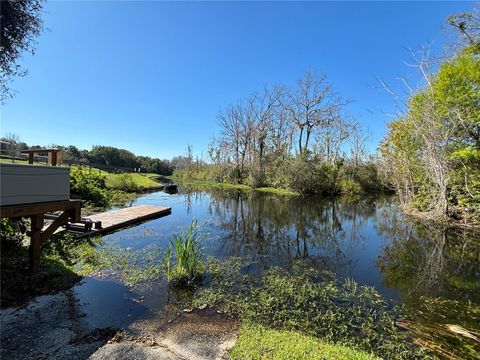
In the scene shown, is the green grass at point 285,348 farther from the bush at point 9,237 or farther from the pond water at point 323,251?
the bush at point 9,237

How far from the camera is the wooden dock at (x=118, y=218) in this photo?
6.91m

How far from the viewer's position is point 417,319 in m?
3.47

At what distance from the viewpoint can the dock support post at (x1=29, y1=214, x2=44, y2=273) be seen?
3902 millimetres

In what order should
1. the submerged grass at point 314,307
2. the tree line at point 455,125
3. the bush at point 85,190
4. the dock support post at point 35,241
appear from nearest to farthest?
1. the submerged grass at point 314,307
2. the dock support post at point 35,241
3. the tree line at point 455,125
4. the bush at point 85,190

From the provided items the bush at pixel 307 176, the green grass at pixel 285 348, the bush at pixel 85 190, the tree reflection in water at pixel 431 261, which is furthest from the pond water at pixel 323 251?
the bush at pixel 307 176

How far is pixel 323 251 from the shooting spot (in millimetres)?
6715

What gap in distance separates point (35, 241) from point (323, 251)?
255 inches

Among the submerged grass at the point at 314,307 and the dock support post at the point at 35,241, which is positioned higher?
the dock support post at the point at 35,241

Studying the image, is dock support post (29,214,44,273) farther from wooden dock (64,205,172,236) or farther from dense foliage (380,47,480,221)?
dense foliage (380,47,480,221)

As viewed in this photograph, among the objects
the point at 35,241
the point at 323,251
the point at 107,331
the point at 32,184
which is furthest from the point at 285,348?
the point at 323,251

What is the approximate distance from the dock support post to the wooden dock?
2722 mm

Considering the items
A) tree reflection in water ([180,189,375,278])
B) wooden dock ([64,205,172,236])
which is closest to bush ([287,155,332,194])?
tree reflection in water ([180,189,375,278])

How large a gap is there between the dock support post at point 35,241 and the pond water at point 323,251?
2.76ft

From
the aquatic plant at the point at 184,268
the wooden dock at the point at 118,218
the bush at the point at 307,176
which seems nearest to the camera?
the aquatic plant at the point at 184,268
